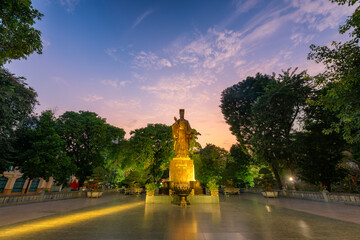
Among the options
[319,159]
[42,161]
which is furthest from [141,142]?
[319,159]

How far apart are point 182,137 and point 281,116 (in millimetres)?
13226

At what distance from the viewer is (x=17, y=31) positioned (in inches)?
280

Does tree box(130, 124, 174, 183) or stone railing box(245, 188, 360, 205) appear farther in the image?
tree box(130, 124, 174, 183)

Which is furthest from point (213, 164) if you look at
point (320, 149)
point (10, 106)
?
point (10, 106)

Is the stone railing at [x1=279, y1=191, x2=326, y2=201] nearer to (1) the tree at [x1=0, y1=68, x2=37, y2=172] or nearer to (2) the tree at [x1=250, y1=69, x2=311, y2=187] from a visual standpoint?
(2) the tree at [x1=250, y1=69, x2=311, y2=187]

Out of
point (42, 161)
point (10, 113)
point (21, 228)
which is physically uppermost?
point (10, 113)

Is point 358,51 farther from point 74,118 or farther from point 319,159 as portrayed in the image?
point 74,118

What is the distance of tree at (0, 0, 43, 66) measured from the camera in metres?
6.67

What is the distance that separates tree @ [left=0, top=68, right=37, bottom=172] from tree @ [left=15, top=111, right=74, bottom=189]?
135 cm

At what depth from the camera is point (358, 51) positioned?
9406mm

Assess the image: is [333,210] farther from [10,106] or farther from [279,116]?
[10,106]

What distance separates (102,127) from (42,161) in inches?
314

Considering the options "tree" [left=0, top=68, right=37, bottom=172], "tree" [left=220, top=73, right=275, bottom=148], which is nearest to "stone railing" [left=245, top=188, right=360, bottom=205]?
"tree" [left=220, top=73, right=275, bottom=148]

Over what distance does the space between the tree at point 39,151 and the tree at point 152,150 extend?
9.20 meters
